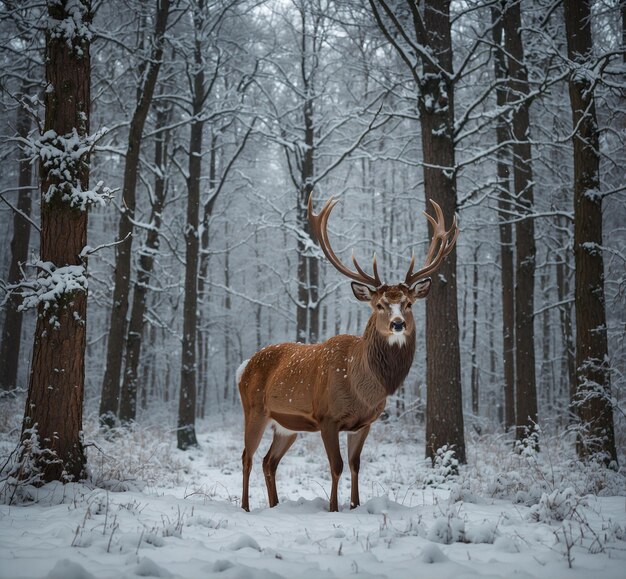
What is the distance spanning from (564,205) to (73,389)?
13.3m

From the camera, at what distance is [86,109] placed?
16.9 feet

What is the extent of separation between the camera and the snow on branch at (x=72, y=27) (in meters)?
4.99

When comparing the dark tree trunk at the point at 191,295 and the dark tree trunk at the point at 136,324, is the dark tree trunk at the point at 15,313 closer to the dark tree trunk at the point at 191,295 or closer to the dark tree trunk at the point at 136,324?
the dark tree trunk at the point at 136,324

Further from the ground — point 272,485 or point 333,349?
point 333,349

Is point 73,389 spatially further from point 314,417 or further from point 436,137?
point 436,137

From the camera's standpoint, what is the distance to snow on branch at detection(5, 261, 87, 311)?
4.64 meters

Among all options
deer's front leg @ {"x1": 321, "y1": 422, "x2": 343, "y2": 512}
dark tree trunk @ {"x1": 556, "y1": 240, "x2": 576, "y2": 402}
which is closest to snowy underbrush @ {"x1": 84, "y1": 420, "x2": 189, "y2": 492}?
deer's front leg @ {"x1": 321, "y1": 422, "x2": 343, "y2": 512}

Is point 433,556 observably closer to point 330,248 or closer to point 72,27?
point 330,248

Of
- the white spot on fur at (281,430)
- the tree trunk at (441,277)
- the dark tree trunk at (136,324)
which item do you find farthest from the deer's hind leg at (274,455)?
the dark tree trunk at (136,324)

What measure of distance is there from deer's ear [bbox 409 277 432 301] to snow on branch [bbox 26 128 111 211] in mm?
3226

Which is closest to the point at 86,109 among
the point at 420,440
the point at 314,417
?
the point at 314,417

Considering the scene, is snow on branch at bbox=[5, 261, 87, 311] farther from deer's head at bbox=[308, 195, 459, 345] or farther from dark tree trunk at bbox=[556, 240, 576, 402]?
dark tree trunk at bbox=[556, 240, 576, 402]

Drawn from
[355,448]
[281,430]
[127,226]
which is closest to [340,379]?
[355,448]

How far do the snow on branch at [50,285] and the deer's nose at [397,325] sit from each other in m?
3.04
